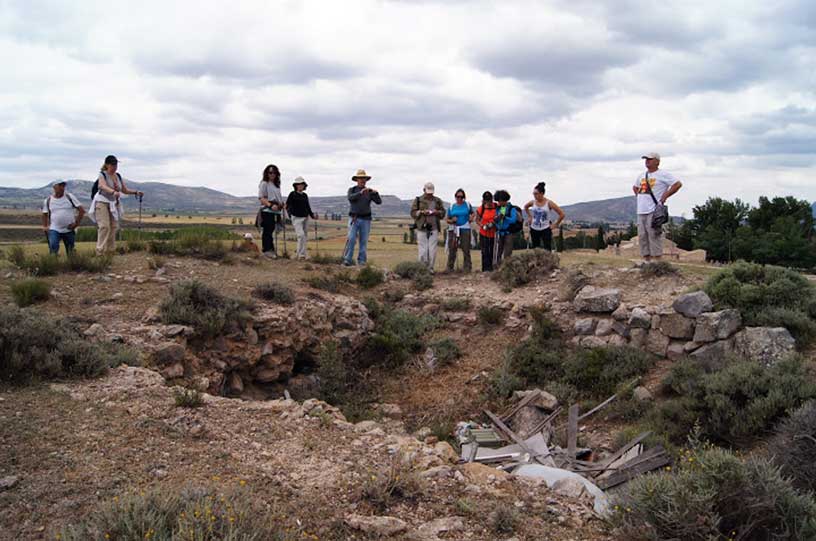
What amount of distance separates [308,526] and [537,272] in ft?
28.7

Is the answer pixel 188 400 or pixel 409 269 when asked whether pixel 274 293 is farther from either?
pixel 188 400

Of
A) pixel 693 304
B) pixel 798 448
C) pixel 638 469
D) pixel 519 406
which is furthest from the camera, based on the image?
pixel 693 304

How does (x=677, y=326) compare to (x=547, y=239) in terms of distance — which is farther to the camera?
(x=547, y=239)

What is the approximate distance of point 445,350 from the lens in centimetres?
1030

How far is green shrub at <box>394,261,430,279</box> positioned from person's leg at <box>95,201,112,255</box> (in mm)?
5648

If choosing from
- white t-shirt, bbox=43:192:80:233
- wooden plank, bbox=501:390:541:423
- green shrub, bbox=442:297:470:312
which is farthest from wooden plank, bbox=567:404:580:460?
white t-shirt, bbox=43:192:80:233

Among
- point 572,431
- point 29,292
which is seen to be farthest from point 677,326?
point 29,292

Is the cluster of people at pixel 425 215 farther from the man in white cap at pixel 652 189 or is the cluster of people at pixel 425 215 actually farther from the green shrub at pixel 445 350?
the green shrub at pixel 445 350

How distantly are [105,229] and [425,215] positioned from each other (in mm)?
6073

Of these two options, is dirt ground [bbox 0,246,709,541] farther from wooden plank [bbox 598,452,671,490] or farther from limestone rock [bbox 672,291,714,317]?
limestone rock [bbox 672,291,714,317]

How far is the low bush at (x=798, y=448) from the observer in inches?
209

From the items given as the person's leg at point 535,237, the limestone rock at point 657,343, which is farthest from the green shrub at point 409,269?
the limestone rock at point 657,343

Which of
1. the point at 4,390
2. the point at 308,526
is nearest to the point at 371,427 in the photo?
the point at 308,526

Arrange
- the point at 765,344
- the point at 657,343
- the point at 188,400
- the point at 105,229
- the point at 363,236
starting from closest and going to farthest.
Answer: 1. the point at 188,400
2. the point at 765,344
3. the point at 657,343
4. the point at 105,229
5. the point at 363,236
